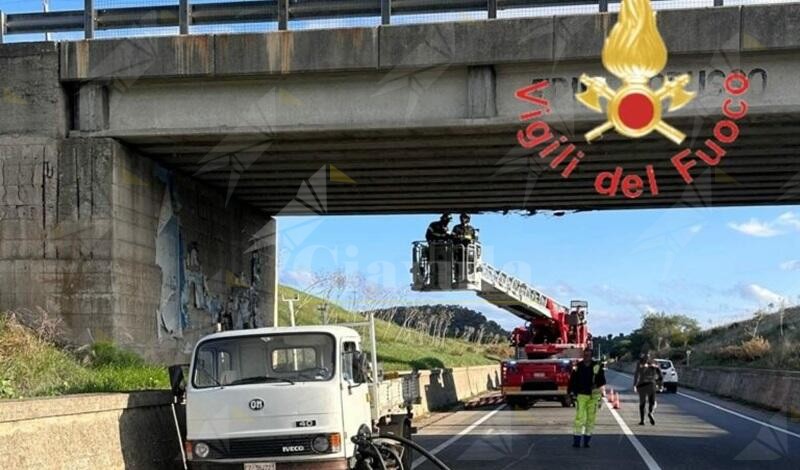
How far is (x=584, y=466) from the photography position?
12633 mm

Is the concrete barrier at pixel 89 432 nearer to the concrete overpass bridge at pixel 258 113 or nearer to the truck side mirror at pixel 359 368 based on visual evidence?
the truck side mirror at pixel 359 368

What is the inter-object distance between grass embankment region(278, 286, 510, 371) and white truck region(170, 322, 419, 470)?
112 inches

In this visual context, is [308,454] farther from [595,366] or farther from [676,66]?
[676,66]

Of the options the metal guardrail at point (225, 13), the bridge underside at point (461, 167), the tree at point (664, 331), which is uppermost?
the metal guardrail at point (225, 13)

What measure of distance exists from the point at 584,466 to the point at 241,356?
5.48 meters

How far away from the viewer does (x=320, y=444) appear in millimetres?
9203

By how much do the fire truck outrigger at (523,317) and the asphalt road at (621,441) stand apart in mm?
1547

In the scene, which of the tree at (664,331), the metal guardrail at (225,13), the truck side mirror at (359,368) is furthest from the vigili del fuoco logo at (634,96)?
the tree at (664,331)

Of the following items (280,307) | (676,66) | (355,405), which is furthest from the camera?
(280,307)

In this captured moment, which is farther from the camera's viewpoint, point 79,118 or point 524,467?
point 79,118

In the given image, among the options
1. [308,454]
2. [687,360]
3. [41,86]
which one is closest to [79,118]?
[41,86]

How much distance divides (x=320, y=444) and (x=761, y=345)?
37068 millimetres

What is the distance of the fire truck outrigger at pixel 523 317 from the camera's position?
2634cm

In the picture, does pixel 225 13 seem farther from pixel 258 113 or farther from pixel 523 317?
pixel 523 317
